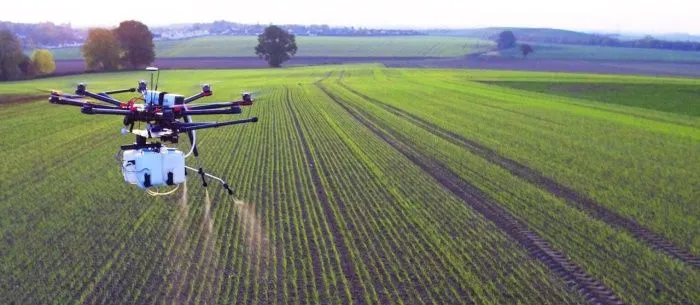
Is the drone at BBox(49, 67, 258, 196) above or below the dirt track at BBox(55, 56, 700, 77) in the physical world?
above

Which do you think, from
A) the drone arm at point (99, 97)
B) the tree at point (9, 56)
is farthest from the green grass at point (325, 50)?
the drone arm at point (99, 97)

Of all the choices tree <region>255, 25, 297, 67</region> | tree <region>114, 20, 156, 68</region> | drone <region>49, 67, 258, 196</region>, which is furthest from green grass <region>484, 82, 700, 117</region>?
tree <region>114, 20, 156, 68</region>

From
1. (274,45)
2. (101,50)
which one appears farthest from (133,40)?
(274,45)

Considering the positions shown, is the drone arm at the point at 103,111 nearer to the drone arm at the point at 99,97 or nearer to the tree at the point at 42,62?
the drone arm at the point at 99,97

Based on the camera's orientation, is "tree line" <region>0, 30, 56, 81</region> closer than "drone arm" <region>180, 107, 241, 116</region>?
No

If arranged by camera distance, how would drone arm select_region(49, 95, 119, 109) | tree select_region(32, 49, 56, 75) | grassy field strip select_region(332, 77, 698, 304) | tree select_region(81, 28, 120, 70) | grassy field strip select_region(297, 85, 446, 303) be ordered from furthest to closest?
tree select_region(81, 28, 120, 70) → tree select_region(32, 49, 56, 75) → drone arm select_region(49, 95, 119, 109) → grassy field strip select_region(332, 77, 698, 304) → grassy field strip select_region(297, 85, 446, 303)

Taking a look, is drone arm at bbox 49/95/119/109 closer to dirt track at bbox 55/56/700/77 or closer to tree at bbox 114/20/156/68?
dirt track at bbox 55/56/700/77

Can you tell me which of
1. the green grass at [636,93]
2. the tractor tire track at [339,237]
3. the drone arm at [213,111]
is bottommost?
the green grass at [636,93]

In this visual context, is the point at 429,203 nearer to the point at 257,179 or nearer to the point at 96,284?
the point at 257,179
